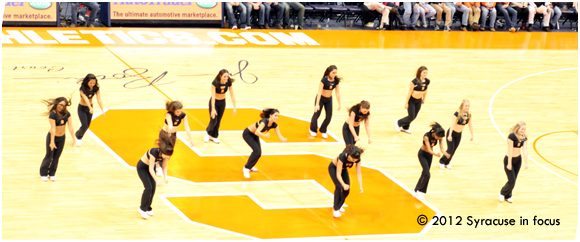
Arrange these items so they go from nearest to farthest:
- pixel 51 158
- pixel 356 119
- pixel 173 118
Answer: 1. pixel 51 158
2. pixel 173 118
3. pixel 356 119

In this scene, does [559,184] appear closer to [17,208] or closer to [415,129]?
[415,129]

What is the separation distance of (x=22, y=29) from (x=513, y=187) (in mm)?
16096

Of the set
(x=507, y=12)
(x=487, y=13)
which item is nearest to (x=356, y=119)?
(x=487, y=13)

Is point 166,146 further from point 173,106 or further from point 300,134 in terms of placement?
point 300,134

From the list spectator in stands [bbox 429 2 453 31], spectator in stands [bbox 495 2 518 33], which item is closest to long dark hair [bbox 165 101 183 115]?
spectator in stands [bbox 429 2 453 31]

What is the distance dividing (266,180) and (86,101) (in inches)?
136

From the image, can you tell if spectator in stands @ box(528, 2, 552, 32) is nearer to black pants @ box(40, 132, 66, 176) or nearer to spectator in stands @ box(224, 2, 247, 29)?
spectator in stands @ box(224, 2, 247, 29)

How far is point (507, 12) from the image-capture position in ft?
88.8

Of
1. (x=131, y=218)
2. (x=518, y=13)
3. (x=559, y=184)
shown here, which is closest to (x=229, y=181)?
(x=131, y=218)

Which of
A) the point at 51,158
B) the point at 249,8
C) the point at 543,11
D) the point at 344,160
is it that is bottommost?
the point at 51,158

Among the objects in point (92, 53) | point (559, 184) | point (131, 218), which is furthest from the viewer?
point (92, 53)

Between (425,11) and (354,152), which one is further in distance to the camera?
(425,11)

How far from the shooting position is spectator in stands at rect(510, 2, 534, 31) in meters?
27.2

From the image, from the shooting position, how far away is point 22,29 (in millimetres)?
23516
